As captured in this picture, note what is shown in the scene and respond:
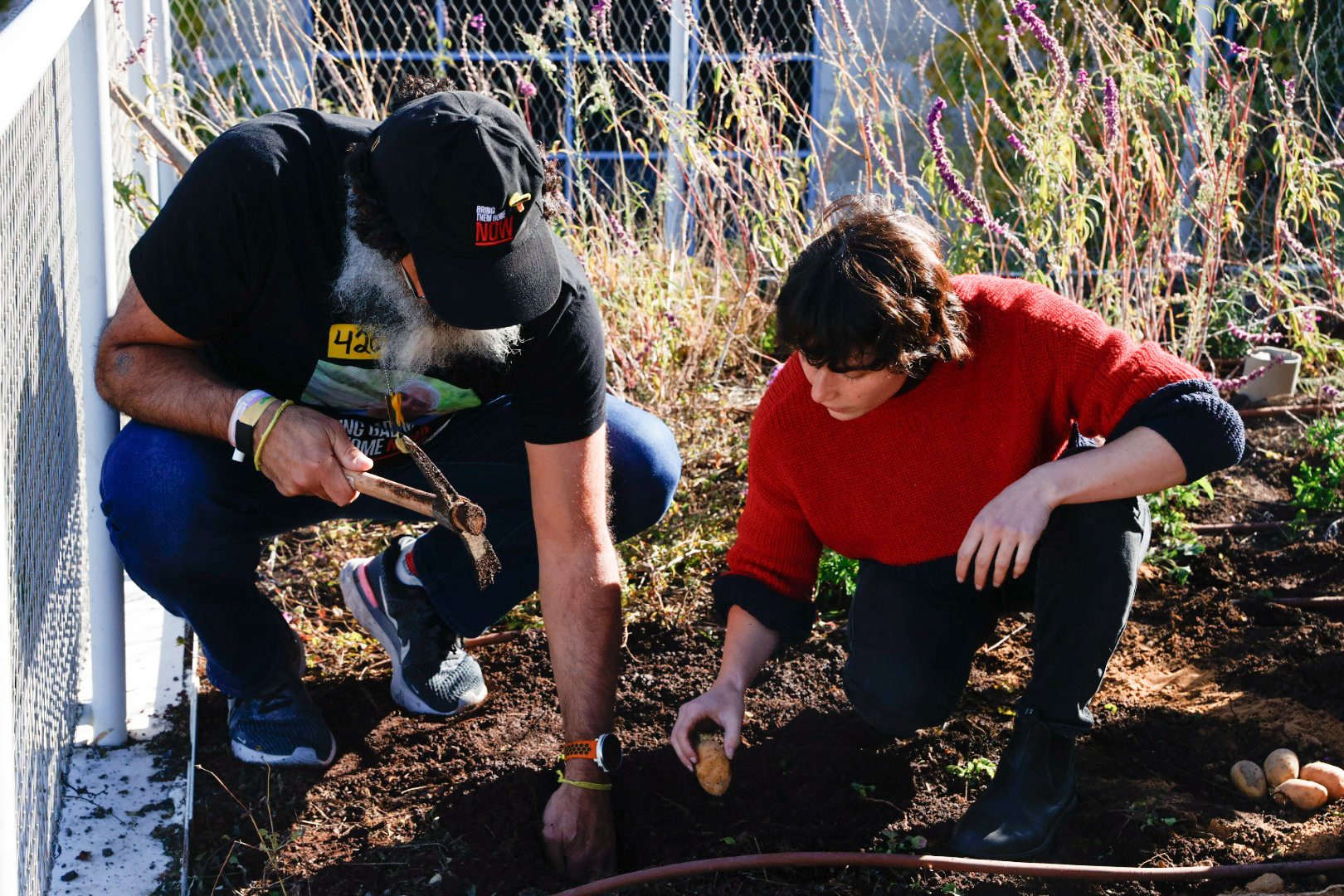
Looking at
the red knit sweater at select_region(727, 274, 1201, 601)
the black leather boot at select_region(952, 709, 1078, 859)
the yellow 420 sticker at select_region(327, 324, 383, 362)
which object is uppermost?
the yellow 420 sticker at select_region(327, 324, 383, 362)

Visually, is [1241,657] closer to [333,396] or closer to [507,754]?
[507,754]

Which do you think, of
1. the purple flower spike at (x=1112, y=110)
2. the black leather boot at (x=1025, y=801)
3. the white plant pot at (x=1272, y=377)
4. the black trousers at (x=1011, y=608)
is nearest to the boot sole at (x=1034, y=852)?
the black leather boot at (x=1025, y=801)

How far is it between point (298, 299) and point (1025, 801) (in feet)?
5.31

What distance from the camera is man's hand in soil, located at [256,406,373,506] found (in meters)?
1.98

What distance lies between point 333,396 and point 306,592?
992mm

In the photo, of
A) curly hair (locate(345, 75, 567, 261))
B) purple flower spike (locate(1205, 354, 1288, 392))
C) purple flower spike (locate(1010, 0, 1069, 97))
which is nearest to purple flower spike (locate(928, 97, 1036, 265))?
purple flower spike (locate(1010, 0, 1069, 97))

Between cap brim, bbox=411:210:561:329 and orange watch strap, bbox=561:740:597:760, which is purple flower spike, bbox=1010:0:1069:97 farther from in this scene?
orange watch strap, bbox=561:740:597:760

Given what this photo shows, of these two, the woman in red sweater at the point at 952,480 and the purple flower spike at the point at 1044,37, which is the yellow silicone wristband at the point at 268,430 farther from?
the purple flower spike at the point at 1044,37

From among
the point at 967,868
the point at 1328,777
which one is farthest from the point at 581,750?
the point at 1328,777

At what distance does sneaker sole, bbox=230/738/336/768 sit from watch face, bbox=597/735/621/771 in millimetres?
693

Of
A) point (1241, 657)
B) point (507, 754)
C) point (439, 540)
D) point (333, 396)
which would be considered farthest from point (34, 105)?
point (1241, 657)

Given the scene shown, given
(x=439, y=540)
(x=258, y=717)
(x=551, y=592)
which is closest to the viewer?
(x=551, y=592)

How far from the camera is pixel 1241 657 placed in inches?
105

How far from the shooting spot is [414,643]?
260cm
